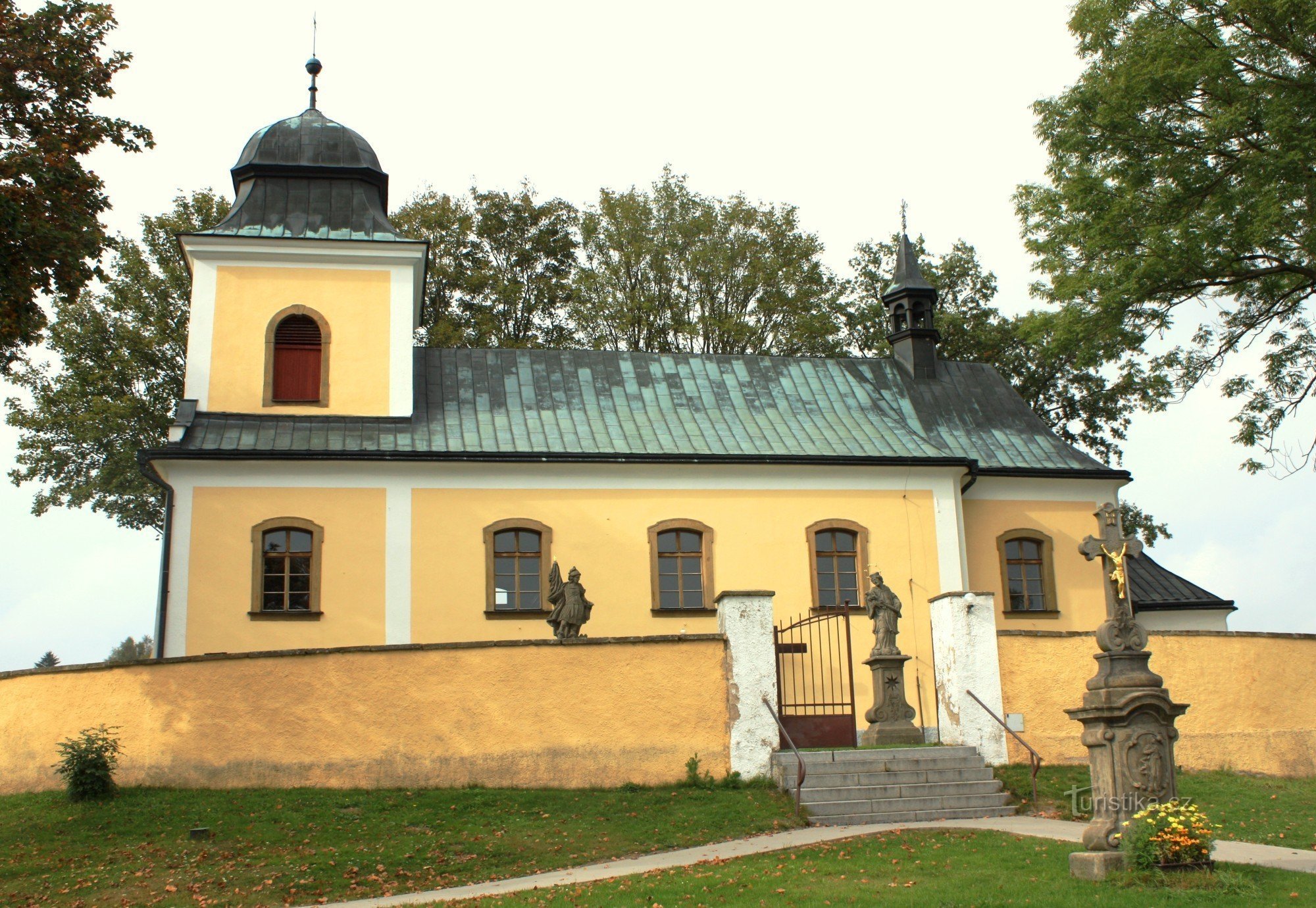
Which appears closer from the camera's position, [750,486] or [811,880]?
[811,880]

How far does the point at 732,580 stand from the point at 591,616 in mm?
2295

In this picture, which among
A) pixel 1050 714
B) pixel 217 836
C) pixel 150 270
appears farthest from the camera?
pixel 150 270

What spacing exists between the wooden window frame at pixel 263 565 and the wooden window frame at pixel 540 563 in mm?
2428

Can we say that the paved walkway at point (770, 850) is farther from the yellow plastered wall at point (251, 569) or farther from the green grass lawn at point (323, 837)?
the yellow plastered wall at point (251, 569)

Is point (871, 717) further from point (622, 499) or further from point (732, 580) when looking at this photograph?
point (622, 499)

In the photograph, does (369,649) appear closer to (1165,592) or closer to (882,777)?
(882,777)

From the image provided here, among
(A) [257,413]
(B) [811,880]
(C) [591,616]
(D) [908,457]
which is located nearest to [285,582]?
(A) [257,413]

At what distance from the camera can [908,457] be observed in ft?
68.2

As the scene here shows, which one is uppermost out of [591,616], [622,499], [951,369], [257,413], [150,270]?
[150,270]

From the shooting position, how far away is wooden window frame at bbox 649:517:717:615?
19.6 meters

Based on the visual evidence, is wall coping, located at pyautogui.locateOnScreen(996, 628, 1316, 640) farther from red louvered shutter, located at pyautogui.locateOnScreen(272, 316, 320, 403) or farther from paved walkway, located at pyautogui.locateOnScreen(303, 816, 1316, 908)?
red louvered shutter, located at pyautogui.locateOnScreen(272, 316, 320, 403)

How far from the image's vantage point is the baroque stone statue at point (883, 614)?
16.4 metres

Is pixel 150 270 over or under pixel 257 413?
over

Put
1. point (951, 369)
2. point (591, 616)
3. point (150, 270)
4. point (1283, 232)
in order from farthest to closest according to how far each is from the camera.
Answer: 1. point (150, 270)
2. point (951, 369)
3. point (591, 616)
4. point (1283, 232)
